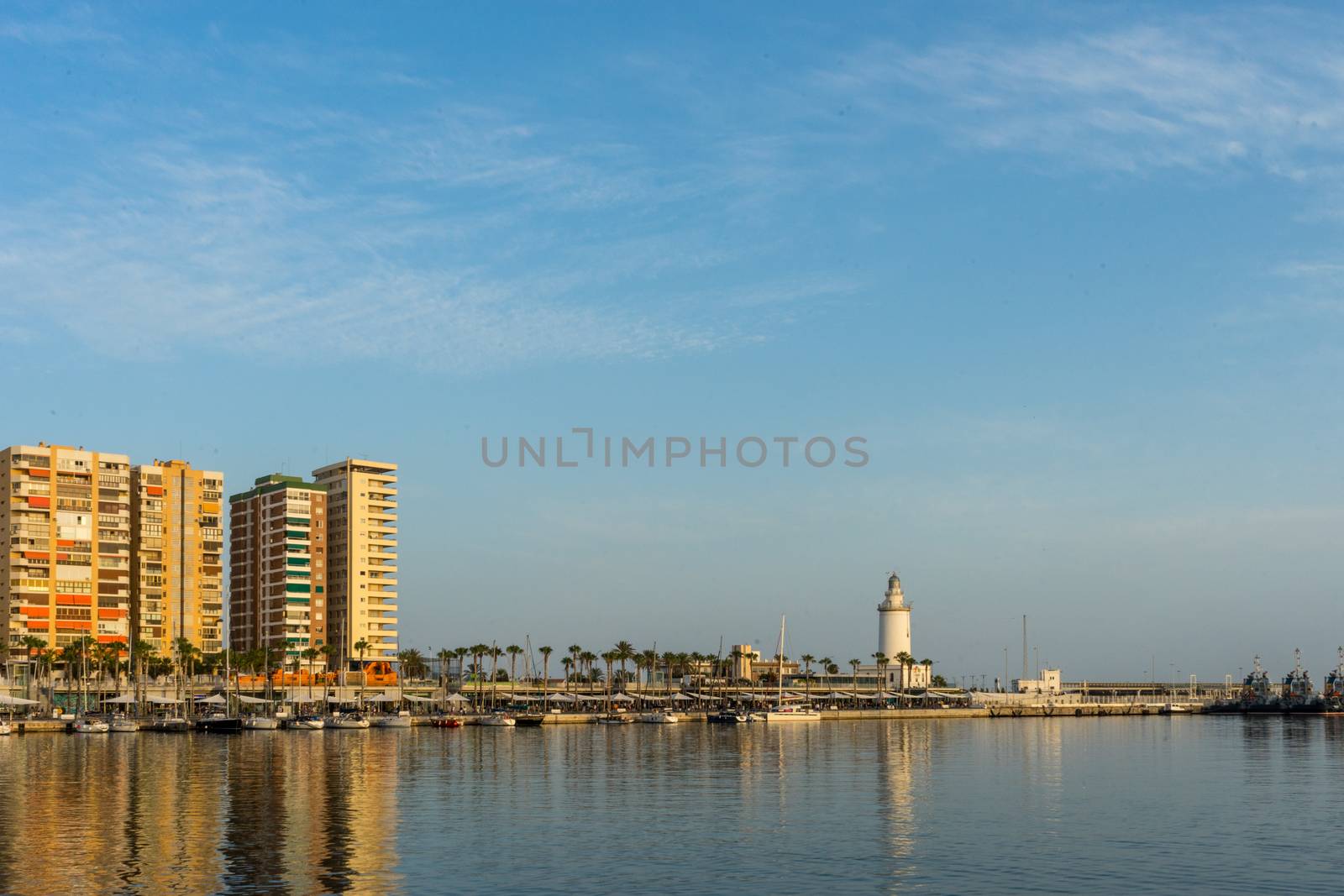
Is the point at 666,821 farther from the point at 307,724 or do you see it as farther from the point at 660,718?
the point at 660,718

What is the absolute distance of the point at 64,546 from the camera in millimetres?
179125

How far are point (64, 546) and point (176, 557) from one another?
16.3 metres

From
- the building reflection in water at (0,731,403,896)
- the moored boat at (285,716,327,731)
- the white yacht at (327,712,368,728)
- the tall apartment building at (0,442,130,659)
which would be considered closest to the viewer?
the building reflection in water at (0,731,403,896)

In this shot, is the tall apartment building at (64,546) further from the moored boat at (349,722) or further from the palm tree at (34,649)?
the moored boat at (349,722)

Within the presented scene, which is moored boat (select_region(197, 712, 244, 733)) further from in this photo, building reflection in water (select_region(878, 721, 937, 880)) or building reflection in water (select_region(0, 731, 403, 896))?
building reflection in water (select_region(878, 721, 937, 880))

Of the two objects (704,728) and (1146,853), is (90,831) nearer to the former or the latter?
(1146,853)

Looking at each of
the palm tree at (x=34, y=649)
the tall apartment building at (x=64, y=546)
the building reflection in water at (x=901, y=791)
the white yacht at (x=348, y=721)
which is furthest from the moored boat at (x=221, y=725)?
the building reflection in water at (x=901, y=791)

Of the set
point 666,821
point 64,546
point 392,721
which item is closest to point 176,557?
point 64,546

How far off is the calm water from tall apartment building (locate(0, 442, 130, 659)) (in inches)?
3060

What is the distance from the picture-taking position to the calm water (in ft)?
139

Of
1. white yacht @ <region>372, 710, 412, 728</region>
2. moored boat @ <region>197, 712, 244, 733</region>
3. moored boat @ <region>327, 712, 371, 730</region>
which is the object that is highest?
moored boat @ <region>197, 712, 244, 733</region>

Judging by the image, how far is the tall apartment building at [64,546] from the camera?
577 ft

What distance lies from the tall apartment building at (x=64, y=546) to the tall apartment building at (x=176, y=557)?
3.65m

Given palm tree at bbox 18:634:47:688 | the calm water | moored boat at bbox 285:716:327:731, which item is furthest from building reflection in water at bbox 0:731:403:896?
palm tree at bbox 18:634:47:688
